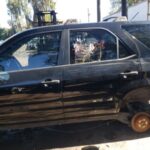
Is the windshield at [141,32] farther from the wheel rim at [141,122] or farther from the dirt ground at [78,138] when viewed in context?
the dirt ground at [78,138]

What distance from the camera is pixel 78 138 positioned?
18.9 ft

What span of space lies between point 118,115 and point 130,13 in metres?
21.5

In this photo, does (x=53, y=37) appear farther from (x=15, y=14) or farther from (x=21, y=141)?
(x=15, y=14)

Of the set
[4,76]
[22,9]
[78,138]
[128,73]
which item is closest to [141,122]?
[128,73]

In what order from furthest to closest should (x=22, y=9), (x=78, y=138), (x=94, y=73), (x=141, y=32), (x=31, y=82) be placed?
(x=22, y=9)
(x=78, y=138)
(x=141, y=32)
(x=94, y=73)
(x=31, y=82)

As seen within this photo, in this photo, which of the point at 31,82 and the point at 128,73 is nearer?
the point at 31,82

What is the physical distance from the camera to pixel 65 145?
5.55 meters

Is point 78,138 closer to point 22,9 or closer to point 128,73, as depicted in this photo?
point 128,73

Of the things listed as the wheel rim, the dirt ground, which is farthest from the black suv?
the dirt ground

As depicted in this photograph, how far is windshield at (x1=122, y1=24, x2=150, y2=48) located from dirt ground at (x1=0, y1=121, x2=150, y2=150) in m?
1.40

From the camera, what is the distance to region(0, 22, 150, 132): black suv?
517 cm

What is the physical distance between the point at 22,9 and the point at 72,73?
2015 inches

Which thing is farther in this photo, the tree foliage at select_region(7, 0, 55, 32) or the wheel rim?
the tree foliage at select_region(7, 0, 55, 32)

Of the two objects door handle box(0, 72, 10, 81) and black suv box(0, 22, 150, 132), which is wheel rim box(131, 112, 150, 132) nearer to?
black suv box(0, 22, 150, 132)
